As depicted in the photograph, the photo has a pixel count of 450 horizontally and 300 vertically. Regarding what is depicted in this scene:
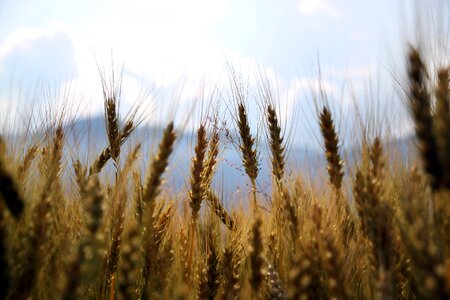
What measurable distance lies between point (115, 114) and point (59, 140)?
480 millimetres

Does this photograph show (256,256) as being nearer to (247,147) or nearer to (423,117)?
(423,117)

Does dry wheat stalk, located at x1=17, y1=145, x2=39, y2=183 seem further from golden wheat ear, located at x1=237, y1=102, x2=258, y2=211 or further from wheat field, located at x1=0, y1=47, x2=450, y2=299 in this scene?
golden wheat ear, located at x1=237, y1=102, x2=258, y2=211

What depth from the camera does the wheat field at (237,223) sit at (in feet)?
4.95

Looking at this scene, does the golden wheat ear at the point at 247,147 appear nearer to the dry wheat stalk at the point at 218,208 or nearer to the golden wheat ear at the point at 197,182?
the dry wheat stalk at the point at 218,208

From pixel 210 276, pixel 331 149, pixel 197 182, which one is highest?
pixel 331 149

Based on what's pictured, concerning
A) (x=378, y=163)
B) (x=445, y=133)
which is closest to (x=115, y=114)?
(x=378, y=163)

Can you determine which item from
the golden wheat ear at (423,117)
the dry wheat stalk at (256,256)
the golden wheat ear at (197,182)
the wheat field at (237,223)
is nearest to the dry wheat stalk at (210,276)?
the wheat field at (237,223)

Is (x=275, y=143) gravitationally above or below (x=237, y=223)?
above

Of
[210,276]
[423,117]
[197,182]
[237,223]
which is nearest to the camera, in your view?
[423,117]

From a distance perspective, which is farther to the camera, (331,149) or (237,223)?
(237,223)

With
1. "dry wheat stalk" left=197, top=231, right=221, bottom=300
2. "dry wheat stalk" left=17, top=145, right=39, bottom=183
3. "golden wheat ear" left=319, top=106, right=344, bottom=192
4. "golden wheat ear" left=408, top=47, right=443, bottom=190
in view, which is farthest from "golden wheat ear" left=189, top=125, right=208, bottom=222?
"golden wheat ear" left=408, top=47, right=443, bottom=190

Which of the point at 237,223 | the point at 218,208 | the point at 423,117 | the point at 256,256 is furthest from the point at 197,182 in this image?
the point at 423,117

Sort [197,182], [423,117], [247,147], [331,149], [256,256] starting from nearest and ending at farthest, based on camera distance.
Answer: [423,117] < [256,256] < [331,149] < [197,182] < [247,147]

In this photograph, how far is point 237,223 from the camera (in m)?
3.04
